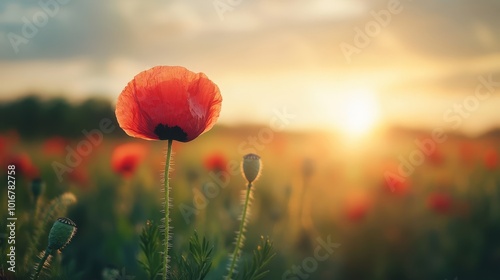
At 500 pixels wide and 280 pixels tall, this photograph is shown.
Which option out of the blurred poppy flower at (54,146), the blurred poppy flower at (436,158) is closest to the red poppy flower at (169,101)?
the blurred poppy flower at (54,146)

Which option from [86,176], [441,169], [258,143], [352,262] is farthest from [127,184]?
[441,169]

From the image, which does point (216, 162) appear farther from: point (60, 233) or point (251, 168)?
point (60, 233)

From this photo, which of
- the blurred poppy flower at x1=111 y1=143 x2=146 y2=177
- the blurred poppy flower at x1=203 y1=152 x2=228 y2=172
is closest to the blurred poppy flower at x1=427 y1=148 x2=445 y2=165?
the blurred poppy flower at x1=203 y1=152 x2=228 y2=172

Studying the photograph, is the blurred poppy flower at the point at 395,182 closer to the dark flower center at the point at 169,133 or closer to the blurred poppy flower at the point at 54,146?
the blurred poppy flower at the point at 54,146

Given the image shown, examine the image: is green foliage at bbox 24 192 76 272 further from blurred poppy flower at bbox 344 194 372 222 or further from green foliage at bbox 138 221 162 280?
blurred poppy flower at bbox 344 194 372 222

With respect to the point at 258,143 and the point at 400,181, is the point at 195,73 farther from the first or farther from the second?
the point at 400,181

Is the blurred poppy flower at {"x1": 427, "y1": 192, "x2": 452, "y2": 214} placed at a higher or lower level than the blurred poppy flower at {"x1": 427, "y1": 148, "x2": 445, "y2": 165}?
lower
